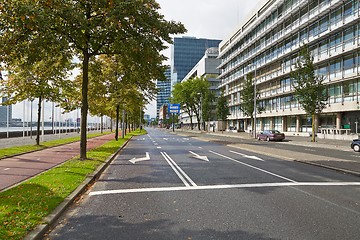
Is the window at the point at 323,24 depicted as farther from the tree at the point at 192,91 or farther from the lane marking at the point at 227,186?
the tree at the point at 192,91

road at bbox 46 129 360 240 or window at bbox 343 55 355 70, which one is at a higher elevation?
window at bbox 343 55 355 70

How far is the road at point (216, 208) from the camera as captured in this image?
4801mm

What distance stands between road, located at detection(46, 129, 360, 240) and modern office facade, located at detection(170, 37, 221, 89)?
171928mm

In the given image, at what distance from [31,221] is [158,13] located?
34.2 ft

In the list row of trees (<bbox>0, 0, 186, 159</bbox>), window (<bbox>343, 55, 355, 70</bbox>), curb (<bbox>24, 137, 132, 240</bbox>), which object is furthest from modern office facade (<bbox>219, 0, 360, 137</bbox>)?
curb (<bbox>24, 137, 132, 240</bbox>)

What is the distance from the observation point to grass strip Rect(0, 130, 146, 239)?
476cm

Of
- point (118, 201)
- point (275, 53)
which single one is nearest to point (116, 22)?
point (118, 201)

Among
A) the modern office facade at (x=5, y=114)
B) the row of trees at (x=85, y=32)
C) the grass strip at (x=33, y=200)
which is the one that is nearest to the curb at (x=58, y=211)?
the grass strip at (x=33, y=200)

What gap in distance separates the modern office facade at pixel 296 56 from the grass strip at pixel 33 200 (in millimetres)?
33837

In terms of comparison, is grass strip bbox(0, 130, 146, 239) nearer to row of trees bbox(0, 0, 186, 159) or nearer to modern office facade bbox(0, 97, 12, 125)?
row of trees bbox(0, 0, 186, 159)

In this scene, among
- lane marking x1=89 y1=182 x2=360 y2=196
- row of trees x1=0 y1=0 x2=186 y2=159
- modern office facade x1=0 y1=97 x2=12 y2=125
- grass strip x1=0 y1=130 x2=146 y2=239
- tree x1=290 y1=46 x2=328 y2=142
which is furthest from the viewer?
modern office facade x1=0 y1=97 x2=12 y2=125

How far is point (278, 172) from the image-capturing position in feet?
36.3

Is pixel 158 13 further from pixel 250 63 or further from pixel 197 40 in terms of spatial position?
pixel 197 40

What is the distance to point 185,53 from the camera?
603 feet
